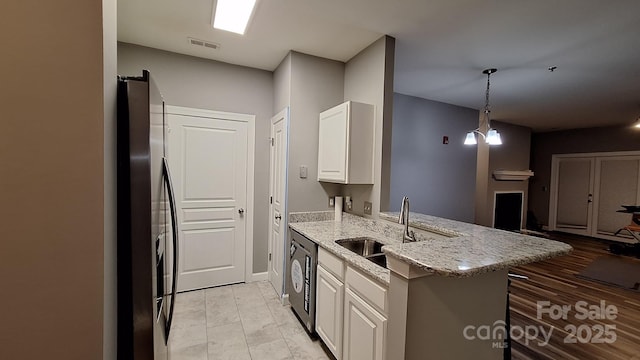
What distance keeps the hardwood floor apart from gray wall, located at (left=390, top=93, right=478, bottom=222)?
1.51 meters

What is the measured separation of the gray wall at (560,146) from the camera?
620cm

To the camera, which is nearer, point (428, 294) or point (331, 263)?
point (428, 294)

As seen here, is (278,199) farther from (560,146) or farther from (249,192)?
(560,146)

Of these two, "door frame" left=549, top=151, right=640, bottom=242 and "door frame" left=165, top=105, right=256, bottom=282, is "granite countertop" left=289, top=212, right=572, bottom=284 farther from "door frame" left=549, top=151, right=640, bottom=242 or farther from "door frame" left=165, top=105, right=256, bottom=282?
"door frame" left=549, top=151, right=640, bottom=242

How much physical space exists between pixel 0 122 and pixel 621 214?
9.67 meters

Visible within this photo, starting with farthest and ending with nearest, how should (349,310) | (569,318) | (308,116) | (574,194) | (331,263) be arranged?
(574,194), (308,116), (569,318), (331,263), (349,310)

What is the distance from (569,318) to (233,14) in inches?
174

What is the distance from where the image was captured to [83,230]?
725 millimetres

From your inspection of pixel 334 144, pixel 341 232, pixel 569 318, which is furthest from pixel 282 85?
pixel 569 318

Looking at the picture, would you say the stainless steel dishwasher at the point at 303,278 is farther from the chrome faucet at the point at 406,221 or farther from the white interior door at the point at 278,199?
the chrome faucet at the point at 406,221

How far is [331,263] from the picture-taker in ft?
6.38

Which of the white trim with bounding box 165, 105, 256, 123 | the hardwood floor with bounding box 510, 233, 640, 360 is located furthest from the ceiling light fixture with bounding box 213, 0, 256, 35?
the hardwood floor with bounding box 510, 233, 640, 360

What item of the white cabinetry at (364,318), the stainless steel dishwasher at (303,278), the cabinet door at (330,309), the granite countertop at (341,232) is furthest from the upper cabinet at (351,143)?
the white cabinetry at (364,318)

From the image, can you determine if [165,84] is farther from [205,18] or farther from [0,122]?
[0,122]
